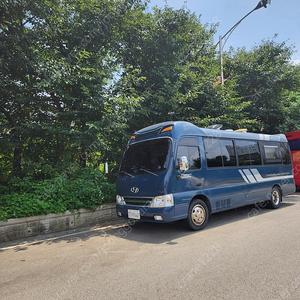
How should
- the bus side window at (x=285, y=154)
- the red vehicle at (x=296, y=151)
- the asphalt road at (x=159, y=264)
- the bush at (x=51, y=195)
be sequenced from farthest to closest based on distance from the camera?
the red vehicle at (x=296, y=151)
the bus side window at (x=285, y=154)
the bush at (x=51, y=195)
the asphalt road at (x=159, y=264)

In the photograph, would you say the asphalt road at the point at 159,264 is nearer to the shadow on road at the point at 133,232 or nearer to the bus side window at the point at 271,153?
the shadow on road at the point at 133,232

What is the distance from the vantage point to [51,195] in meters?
7.36

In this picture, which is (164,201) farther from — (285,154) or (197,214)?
(285,154)

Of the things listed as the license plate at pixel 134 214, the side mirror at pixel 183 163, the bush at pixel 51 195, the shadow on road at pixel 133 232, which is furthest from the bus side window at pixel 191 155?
the bush at pixel 51 195

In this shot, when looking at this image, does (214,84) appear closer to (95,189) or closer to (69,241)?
(95,189)

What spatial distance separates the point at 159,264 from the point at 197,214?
255cm

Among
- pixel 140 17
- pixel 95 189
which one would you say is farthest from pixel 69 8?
pixel 95 189

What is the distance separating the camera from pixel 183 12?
1027 centimetres

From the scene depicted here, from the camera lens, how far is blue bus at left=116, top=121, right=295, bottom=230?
237 inches

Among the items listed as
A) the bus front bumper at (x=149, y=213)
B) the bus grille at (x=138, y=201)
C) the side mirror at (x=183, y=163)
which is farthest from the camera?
the bus grille at (x=138, y=201)

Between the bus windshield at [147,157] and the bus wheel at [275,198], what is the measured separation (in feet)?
17.7

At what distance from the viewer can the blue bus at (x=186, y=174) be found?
237 inches

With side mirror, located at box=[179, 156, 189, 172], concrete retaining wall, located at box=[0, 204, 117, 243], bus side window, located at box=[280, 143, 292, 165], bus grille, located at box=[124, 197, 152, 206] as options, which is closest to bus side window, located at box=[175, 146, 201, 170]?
side mirror, located at box=[179, 156, 189, 172]

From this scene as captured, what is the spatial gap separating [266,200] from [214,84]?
673 cm
